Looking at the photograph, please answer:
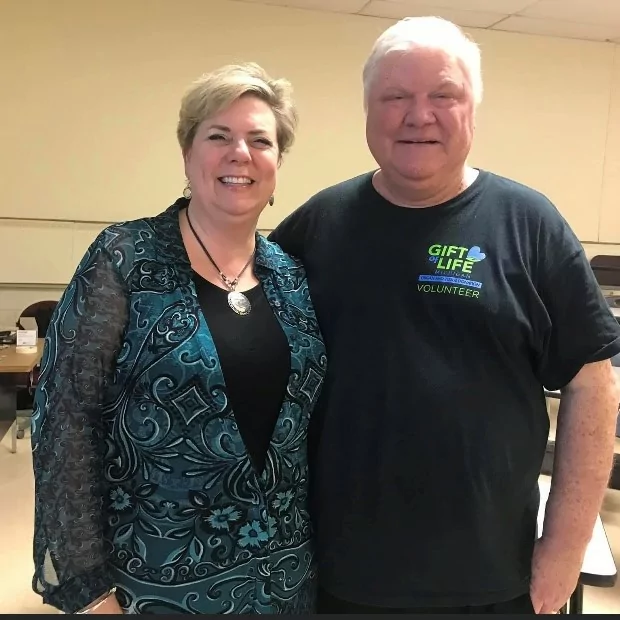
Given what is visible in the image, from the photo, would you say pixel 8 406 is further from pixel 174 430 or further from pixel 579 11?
pixel 579 11

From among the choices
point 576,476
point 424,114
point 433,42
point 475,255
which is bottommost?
point 576,476

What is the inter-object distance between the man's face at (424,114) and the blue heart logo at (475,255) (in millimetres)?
156

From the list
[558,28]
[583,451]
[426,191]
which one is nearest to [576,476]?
[583,451]

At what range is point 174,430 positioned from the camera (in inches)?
46.2

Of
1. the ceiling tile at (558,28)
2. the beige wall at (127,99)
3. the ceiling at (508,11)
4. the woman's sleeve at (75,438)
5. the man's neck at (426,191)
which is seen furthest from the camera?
the ceiling tile at (558,28)

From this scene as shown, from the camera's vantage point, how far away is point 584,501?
4.30 ft

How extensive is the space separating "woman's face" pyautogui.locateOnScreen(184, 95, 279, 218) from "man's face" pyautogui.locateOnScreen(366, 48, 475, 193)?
257 millimetres

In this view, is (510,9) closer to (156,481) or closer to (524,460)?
(524,460)

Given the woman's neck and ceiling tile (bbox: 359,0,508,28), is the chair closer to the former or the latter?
the woman's neck

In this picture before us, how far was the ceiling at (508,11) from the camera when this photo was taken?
4.77 meters

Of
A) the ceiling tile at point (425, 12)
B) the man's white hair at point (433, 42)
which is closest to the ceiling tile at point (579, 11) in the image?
the ceiling tile at point (425, 12)

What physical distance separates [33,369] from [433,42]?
3272mm

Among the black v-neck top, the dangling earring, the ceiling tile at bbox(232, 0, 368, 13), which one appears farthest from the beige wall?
the black v-neck top

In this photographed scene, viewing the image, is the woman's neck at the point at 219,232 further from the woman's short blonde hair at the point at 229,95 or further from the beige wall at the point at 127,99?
the beige wall at the point at 127,99
